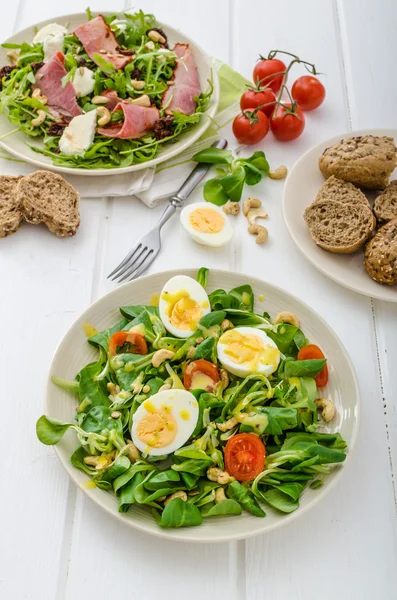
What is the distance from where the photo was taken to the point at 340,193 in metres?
3.09

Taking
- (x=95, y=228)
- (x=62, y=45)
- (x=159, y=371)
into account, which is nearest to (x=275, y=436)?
(x=159, y=371)

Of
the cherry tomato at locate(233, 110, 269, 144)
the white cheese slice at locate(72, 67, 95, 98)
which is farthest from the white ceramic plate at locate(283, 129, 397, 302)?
the white cheese slice at locate(72, 67, 95, 98)

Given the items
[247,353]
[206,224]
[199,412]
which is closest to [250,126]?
[206,224]

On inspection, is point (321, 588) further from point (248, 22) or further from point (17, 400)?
point (248, 22)

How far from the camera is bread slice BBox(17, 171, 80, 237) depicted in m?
2.99

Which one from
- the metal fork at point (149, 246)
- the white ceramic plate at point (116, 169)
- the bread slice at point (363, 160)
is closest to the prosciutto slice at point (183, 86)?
the white ceramic plate at point (116, 169)

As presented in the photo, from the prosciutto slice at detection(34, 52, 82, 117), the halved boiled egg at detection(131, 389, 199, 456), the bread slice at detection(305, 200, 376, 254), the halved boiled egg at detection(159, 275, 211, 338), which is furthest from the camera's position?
the prosciutto slice at detection(34, 52, 82, 117)

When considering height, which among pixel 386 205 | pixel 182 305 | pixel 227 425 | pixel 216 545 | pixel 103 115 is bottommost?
pixel 216 545

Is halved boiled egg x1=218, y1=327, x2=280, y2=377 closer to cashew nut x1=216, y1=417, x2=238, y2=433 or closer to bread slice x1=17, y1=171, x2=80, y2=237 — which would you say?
cashew nut x1=216, y1=417, x2=238, y2=433

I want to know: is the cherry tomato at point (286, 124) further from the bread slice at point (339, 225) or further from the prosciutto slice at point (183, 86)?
the bread slice at point (339, 225)

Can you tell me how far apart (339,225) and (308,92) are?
98 cm

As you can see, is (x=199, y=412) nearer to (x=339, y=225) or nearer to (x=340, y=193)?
(x=339, y=225)

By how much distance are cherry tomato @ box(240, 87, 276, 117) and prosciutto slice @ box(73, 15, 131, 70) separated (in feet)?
2.08

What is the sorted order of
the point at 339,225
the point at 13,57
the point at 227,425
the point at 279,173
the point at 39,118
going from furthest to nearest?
the point at 13,57, the point at 279,173, the point at 39,118, the point at 339,225, the point at 227,425
